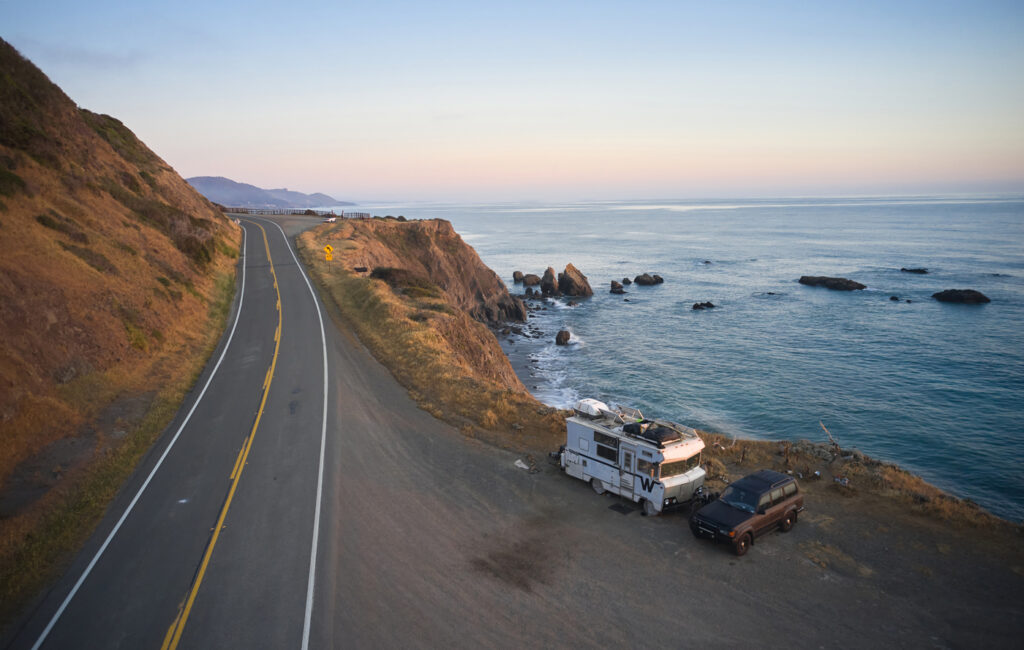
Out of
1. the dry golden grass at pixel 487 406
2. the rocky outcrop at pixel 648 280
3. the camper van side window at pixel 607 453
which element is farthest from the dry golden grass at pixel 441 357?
the rocky outcrop at pixel 648 280

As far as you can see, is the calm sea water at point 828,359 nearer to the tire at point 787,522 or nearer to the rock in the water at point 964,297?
the rock in the water at point 964,297

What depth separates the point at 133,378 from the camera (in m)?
23.8

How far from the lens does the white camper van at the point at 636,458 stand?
1471cm

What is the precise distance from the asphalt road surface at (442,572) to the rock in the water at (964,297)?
68.1 metres

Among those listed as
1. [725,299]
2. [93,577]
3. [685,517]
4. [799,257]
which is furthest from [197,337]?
[799,257]

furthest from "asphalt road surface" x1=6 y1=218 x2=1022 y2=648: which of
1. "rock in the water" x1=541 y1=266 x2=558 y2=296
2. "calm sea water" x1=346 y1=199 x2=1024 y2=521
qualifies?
"rock in the water" x1=541 y1=266 x2=558 y2=296

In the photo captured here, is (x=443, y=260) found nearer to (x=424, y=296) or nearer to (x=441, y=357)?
(x=424, y=296)

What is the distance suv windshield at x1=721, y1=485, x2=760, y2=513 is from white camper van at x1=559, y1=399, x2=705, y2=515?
3.72 ft

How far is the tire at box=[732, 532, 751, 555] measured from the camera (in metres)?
13.0

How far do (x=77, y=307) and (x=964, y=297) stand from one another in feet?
280

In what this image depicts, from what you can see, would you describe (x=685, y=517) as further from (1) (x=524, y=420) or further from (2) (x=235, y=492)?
(2) (x=235, y=492)

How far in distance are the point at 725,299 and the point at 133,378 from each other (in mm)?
68802

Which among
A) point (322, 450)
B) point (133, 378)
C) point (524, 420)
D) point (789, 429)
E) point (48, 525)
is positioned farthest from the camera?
point (789, 429)

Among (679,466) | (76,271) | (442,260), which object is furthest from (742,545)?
(442,260)
